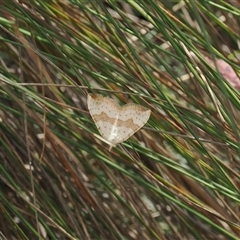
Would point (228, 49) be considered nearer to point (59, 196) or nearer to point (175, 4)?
point (175, 4)

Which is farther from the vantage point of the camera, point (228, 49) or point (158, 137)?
point (228, 49)

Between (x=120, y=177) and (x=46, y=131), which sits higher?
(x=46, y=131)

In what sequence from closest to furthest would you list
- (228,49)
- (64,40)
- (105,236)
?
(64,40) → (105,236) → (228,49)

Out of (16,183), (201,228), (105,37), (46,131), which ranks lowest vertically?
(201,228)

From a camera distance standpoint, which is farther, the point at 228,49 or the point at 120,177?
the point at 228,49

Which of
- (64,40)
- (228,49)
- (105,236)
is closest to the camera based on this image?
(64,40)

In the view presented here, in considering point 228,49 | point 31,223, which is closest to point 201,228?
point 31,223

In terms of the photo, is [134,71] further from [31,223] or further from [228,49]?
[228,49]

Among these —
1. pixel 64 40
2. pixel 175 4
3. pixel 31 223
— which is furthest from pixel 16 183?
pixel 175 4

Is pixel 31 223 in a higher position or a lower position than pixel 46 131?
lower
